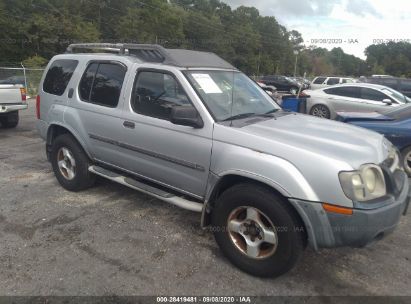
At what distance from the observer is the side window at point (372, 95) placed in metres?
11.6

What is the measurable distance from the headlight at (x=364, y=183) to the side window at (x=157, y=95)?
1.64m

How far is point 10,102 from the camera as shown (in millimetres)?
9391

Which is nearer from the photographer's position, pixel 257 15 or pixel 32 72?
pixel 32 72

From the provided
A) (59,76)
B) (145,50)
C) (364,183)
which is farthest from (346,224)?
(59,76)

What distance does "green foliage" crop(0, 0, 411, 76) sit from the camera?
4284 cm

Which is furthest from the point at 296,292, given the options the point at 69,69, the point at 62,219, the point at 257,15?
the point at 257,15

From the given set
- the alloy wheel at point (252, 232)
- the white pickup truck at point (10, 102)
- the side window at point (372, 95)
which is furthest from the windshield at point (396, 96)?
the white pickup truck at point (10, 102)

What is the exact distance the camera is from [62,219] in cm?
444

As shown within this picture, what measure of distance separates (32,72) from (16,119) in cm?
1336

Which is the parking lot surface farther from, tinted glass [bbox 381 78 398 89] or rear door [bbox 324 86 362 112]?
tinted glass [bbox 381 78 398 89]

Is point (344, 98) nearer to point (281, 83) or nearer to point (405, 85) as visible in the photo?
point (405, 85)

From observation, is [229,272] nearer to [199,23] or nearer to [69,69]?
[69,69]

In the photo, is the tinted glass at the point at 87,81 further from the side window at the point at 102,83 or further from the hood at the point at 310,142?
the hood at the point at 310,142

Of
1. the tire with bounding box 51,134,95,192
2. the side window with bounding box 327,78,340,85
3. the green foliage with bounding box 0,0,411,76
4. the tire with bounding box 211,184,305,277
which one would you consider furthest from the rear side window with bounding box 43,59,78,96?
the green foliage with bounding box 0,0,411,76
